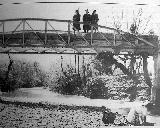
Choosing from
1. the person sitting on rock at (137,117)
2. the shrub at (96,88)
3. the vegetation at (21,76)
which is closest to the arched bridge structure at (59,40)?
the vegetation at (21,76)

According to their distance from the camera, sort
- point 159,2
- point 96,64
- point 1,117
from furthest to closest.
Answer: point 96,64, point 1,117, point 159,2

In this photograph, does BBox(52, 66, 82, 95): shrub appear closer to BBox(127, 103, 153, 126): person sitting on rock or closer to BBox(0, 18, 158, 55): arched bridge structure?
BBox(0, 18, 158, 55): arched bridge structure

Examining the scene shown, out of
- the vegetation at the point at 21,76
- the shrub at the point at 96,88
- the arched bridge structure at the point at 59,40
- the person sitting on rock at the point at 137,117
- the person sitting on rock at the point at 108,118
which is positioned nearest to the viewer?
the person sitting on rock at the point at 137,117

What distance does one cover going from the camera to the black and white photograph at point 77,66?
5828mm

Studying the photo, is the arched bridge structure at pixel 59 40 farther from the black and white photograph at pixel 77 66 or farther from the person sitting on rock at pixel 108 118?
the person sitting on rock at pixel 108 118

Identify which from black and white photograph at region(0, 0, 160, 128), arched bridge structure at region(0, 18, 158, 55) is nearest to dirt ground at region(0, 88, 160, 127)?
black and white photograph at region(0, 0, 160, 128)

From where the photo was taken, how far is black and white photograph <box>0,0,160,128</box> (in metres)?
5.83

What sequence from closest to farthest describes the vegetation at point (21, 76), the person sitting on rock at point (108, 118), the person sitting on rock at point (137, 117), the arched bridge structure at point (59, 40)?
the person sitting on rock at point (137, 117) → the person sitting on rock at point (108, 118) → the arched bridge structure at point (59, 40) → the vegetation at point (21, 76)

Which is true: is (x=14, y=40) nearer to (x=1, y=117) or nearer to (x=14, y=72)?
(x=14, y=72)

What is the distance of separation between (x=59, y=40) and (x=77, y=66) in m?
1.19

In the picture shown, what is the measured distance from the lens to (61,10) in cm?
595

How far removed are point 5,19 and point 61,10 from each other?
1131 mm

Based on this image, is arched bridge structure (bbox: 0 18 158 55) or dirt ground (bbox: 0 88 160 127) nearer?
dirt ground (bbox: 0 88 160 127)

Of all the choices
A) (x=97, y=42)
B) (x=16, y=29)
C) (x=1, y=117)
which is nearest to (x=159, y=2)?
(x=97, y=42)
